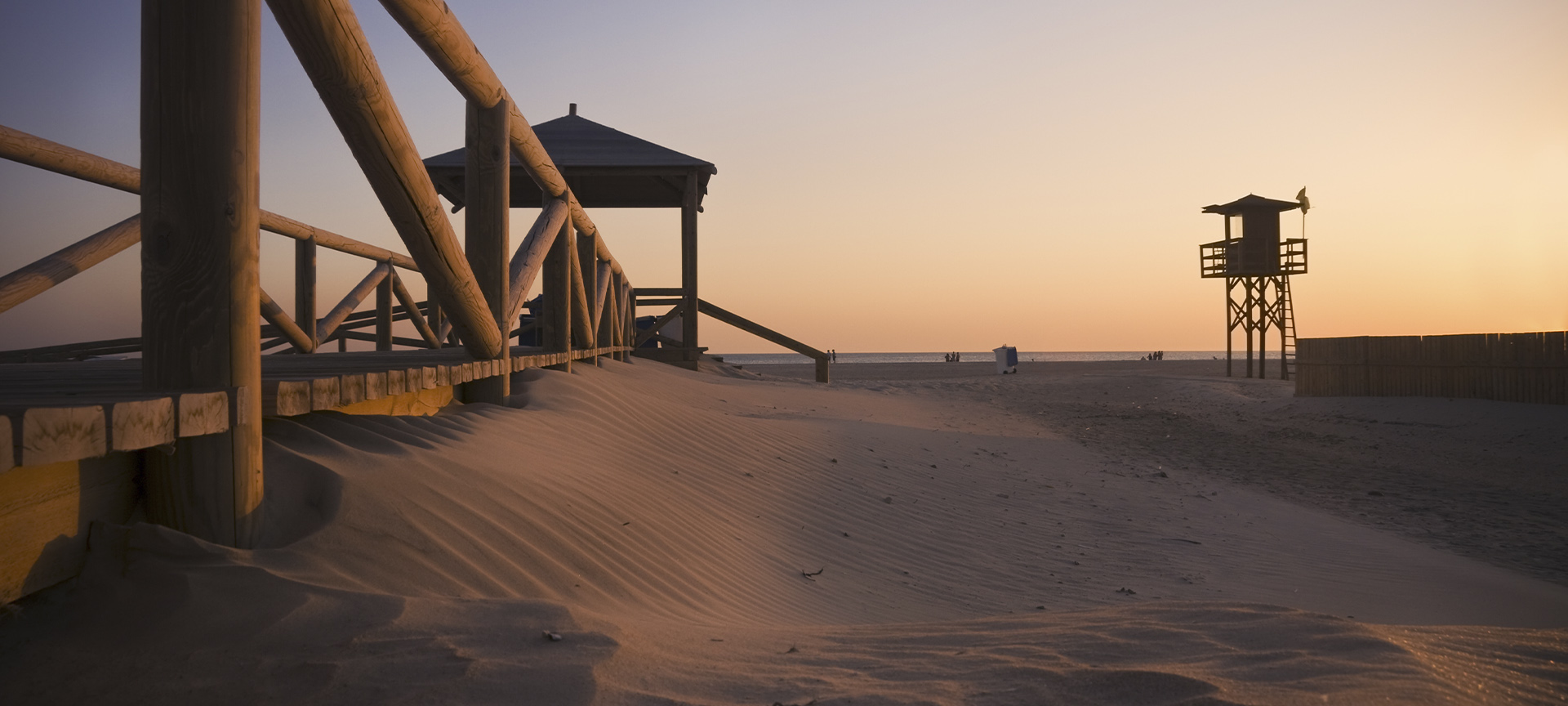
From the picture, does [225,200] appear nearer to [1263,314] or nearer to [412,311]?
[412,311]

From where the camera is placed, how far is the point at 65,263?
491cm

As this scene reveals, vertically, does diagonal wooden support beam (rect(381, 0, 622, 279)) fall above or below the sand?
above

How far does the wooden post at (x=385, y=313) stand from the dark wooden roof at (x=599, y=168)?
144 inches

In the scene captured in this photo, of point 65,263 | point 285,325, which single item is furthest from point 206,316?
point 285,325

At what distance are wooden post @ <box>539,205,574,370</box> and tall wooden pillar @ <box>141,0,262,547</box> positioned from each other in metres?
4.28

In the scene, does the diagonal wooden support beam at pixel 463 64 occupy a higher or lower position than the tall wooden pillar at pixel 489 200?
higher

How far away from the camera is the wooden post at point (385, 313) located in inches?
352

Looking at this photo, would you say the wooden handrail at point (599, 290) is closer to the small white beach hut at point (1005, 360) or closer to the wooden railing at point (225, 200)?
the wooden railing at point (225, 200)

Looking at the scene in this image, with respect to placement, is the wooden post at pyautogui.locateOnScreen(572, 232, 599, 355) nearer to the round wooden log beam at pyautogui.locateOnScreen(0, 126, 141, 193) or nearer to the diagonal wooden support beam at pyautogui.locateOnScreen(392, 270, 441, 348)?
the diagonal wooden support beam at pyautogui.locateOnScreen(392, 270, 441, 348)

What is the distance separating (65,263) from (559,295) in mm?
3020

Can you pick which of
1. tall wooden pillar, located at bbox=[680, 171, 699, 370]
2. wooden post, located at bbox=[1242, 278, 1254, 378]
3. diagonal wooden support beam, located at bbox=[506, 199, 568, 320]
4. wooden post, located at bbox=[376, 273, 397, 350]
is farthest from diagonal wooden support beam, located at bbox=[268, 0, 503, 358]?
wooden post, located at bbox=[1242, 278, 1254, 378]

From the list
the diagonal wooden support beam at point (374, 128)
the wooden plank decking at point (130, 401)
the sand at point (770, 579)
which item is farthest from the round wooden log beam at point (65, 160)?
the sand at point (770, 579)

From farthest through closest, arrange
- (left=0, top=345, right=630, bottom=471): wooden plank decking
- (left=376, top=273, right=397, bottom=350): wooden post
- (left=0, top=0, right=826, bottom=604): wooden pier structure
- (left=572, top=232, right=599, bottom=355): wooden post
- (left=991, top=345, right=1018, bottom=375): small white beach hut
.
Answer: (left=991, top=345, right=1018, bottom=375): small white beach hut, (left=376, top=273, right=397, bottom=350): wooden post, (left=572, top=232, right=599, bottom=355): wooden post, (left=0, top=0, right=826, bottom=604): wooden pier structure, (left=0, top=345, right=630, bottom=471): wooden plank decking

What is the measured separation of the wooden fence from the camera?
12953 millimetres
